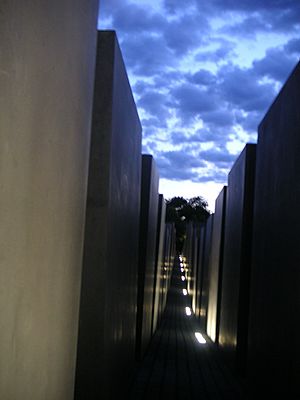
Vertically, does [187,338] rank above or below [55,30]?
below

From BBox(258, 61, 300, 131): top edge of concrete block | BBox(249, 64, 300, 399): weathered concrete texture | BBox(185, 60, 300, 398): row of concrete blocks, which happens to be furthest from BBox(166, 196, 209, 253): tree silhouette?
BBox(258, 61, 300, 131): top edge of concrete block

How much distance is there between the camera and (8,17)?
134 centimetres

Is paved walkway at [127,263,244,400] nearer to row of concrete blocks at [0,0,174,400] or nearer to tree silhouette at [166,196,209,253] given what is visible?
row of concrete blocks at [0,0,174,400]

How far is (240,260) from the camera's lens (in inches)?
347

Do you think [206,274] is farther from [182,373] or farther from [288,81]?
[288,81]

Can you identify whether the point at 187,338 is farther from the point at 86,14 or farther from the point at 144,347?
the point at 86,14

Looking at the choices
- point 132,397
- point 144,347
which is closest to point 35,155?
point 132,397

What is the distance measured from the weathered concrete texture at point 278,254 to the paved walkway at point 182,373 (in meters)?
1.50

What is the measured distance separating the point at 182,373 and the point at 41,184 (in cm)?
831

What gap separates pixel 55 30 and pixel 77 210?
107 cm

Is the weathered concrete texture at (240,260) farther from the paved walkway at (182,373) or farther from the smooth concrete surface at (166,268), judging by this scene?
the smooth concrete surface at (166,268)

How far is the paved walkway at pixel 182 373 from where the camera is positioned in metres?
7.82

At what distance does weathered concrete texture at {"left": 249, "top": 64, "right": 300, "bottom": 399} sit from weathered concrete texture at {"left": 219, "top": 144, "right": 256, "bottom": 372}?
1.92 meters

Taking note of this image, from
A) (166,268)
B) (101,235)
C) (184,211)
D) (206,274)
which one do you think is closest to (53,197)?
(101,235)
